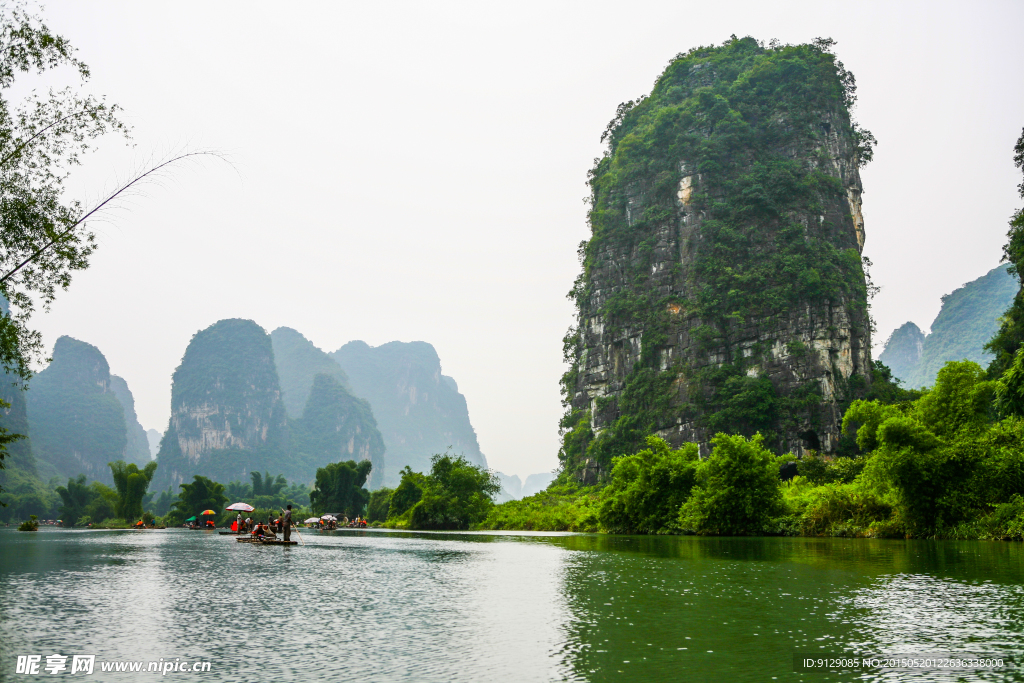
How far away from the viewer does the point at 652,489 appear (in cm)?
3488

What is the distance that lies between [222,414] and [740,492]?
591 ft

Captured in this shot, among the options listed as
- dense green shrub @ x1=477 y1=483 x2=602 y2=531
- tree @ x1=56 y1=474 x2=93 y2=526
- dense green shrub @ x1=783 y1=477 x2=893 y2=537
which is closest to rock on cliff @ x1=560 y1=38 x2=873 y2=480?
dense green shrub @ x1=477 y1=483 x2=602 y2=531

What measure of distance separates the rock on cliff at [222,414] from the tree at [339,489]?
108 metres

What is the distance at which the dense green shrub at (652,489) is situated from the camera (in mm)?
34312

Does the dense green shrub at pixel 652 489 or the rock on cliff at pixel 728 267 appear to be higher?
the rock on cliff at pixel 728 267

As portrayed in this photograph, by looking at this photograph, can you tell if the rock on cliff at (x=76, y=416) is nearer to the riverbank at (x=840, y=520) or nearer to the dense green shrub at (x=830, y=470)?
the riverbank at (x=840, y=520)

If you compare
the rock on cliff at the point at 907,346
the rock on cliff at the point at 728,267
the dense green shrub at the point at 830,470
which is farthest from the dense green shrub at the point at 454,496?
the rock on cliff at the point at 907,346

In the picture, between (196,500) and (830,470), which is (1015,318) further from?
(196,500)

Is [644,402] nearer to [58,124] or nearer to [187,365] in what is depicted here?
[58,124]

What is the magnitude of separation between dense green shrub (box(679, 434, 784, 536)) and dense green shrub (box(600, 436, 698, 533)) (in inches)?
122

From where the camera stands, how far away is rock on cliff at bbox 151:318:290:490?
18100 centimetres

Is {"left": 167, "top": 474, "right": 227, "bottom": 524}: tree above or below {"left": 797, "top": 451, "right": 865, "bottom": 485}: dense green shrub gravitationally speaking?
below
